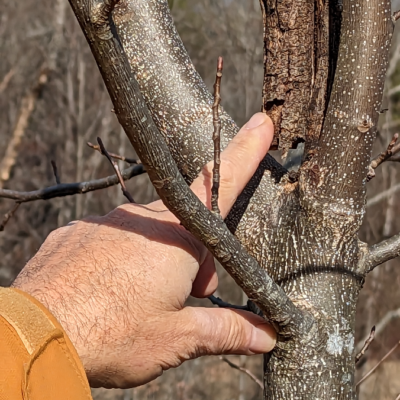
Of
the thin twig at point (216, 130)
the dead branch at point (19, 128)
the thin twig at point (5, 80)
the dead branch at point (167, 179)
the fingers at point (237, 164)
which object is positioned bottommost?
the dead branch at point (167, 179)

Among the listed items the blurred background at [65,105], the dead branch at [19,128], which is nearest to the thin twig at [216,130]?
the dead branch at [19,128]

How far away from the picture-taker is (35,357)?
3.51 ft

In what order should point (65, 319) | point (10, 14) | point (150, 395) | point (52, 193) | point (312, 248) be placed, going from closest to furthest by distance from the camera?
1. point (65, 319)
2. point (312, 248)
3. point (52, 193)
4. point (150, 395)
5. point (10, 14)

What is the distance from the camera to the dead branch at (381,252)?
1.40m

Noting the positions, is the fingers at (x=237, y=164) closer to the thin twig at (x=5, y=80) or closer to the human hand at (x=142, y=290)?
the human hand at (x=142, y=290)

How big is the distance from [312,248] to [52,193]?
111 cm

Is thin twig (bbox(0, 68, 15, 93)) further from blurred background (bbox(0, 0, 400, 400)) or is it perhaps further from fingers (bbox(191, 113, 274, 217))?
fingers (bbox(191, 113, 274, 217))

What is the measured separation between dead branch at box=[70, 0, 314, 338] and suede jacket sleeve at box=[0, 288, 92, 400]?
352 millimetres

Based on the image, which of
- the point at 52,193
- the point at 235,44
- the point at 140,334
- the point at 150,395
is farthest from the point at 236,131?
the point at 235,44

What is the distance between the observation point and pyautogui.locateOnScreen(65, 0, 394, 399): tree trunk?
1.26 meters

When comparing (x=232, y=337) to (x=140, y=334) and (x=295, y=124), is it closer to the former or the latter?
(x=140, y=334)

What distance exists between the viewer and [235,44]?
31.6 ft

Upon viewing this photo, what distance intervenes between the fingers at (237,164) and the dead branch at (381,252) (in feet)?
1.21

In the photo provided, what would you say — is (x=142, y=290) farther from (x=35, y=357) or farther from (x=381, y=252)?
(x=381, y=252)
